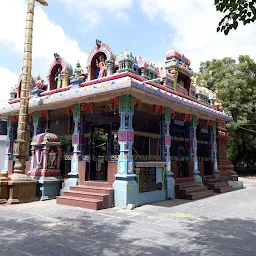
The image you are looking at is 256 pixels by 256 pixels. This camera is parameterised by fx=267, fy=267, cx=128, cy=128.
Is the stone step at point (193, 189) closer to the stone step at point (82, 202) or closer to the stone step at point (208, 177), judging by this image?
the stone step at point (208, 177)

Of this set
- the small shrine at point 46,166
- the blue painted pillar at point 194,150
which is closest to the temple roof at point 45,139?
the small shrine at point 46,166

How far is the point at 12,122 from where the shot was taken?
44.7 feet

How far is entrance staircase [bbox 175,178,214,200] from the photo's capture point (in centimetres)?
1039

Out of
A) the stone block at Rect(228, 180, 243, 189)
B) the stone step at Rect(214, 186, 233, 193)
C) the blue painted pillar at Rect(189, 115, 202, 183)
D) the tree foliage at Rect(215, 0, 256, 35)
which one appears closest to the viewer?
the tree foliage at Rect(215, 0, 256, 35)

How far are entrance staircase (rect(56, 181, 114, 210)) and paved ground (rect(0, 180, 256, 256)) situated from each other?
1.04 feet

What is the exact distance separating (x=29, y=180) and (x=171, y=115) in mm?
6172

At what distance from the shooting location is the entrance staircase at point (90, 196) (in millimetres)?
8234

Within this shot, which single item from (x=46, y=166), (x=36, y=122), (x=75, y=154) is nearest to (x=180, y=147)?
(x=75, y=154)

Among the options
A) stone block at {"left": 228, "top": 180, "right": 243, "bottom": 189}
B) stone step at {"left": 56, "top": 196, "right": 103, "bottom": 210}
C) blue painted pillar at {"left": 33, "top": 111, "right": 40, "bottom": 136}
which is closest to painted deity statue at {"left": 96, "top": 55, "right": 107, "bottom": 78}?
blue painted pillar at {"left": 33, "top": 111, "right": 40, "bottom": 136}

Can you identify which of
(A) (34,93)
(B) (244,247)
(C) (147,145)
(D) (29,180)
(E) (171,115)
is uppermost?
(A) (34,93)

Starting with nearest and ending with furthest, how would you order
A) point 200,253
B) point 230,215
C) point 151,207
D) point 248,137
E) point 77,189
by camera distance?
1. point 200,253
2. point 230,215
3. point 151,207
4. point 77,189
5. point 248,137

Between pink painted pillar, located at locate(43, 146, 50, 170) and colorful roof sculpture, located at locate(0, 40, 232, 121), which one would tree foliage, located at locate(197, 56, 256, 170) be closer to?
colorful roof sculpture, located at locate(0, 40, 232, 121)

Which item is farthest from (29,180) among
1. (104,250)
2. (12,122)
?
(104,250)

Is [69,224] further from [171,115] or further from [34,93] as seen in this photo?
[34,93]
